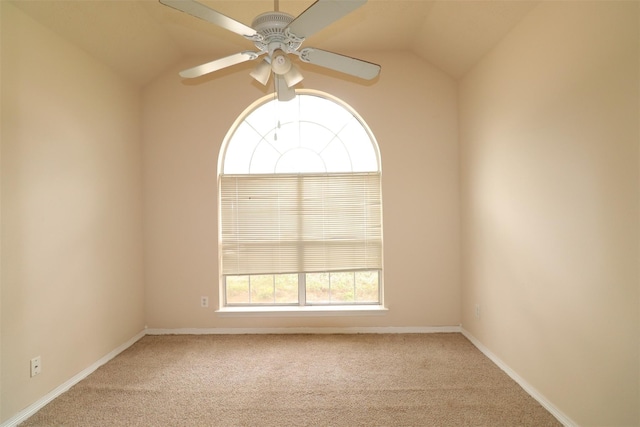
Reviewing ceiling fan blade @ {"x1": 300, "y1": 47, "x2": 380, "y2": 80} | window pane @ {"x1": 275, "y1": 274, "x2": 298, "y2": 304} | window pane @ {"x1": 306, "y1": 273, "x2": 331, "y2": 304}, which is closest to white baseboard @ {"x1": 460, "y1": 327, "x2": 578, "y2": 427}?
window pane @ {"x1": 306, "y1": 273, "x2": 331, "y2": 304}

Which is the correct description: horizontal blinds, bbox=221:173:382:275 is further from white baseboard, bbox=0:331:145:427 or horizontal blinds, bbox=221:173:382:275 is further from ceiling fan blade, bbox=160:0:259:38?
ceiling fan blade, bbox=160:0:259:38

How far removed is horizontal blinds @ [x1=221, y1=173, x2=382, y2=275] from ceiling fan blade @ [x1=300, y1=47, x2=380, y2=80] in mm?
1810

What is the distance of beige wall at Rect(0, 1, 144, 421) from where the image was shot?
208 centimetres

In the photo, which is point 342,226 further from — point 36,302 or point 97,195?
→ point 36,302

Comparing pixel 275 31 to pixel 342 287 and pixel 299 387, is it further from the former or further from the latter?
pixel 342 287

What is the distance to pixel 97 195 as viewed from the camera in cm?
287

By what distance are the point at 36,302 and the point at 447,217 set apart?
3399mm

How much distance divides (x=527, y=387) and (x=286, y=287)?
225 cm

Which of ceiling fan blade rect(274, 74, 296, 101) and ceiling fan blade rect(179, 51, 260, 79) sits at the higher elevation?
ceiling fan blade rect(179, 51, 260, 79)

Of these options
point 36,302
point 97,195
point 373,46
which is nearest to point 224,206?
point 97,195

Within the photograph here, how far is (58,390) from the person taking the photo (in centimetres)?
242

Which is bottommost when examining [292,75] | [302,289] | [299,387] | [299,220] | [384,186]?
[299,387]

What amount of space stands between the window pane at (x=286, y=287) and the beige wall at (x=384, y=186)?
241mm

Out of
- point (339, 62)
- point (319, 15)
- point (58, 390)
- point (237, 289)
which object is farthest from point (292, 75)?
point (58, 390)
